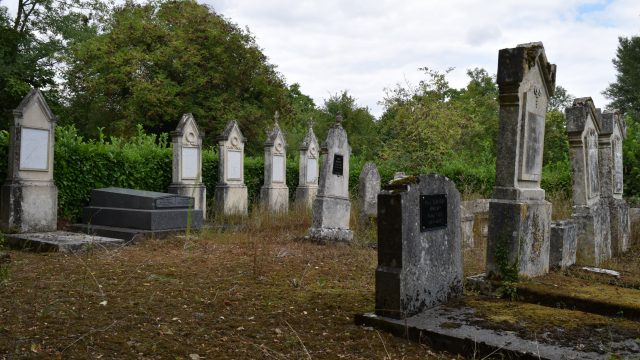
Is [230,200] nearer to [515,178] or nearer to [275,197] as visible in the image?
[275,197]

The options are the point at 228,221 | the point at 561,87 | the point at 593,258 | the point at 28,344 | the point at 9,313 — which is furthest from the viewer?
the point at 561,87

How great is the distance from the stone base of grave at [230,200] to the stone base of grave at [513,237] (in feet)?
29.3

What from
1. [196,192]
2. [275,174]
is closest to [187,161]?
[196,192]

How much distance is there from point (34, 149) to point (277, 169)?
753 cm

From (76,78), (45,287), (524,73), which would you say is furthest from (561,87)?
(45,287)

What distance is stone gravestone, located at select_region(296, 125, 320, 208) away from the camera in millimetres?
17203

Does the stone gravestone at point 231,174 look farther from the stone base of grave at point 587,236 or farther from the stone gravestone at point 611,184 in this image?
the stone gravestone at point 611,184

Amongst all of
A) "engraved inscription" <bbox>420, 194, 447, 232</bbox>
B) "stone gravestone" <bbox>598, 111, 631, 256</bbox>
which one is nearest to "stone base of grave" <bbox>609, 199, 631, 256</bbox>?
"stone gravestone" <bbox>598, 111, 631, 256</bbox>

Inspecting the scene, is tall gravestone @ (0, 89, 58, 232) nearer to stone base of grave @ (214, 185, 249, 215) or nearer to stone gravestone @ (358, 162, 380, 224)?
stone base of grave @ (214, 185, 249, 215)

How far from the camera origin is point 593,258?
820cm

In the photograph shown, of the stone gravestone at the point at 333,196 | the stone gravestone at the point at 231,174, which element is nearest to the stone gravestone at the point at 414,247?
the stone gravestone at the point at 333,196

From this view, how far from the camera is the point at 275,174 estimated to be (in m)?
16.2

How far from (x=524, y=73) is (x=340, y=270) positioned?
3.31 meters

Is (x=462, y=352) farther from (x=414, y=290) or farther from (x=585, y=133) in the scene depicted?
(x=585, y=133)
